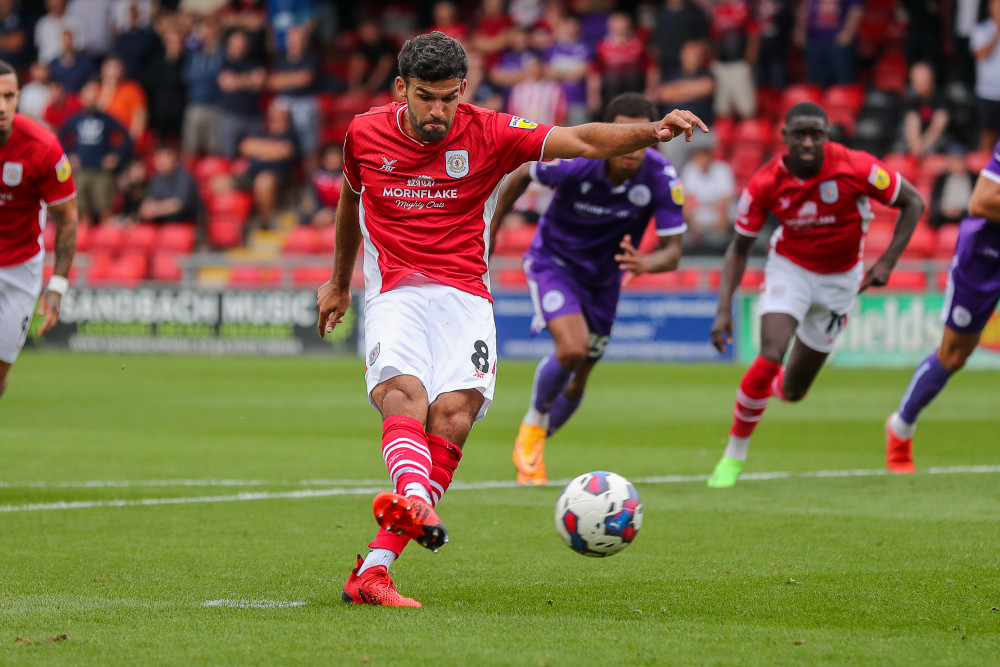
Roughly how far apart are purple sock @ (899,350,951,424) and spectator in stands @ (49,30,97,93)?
19998mm

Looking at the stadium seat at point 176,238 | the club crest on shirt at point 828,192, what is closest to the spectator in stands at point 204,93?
the stadium seat at point 176,238

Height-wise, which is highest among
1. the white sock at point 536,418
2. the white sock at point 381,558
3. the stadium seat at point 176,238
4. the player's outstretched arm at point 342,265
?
the player's outstretched arm at point 342,265

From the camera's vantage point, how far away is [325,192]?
22922 mm

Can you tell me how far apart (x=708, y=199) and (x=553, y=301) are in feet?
38.7

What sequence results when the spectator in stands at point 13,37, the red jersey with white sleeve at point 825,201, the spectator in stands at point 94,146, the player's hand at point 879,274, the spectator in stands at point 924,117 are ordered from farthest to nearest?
the spectator in stands at point 13,37, the spectator in stands at point 94,146, the spectator in stands at point 924,117, the red jersey with white sleeve at point 825,201, the player's hand at point 879,274

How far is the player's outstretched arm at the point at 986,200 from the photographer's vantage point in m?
8.18

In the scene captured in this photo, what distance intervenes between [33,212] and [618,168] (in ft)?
11.8

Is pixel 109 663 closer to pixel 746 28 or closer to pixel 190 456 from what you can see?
pixel 190 456

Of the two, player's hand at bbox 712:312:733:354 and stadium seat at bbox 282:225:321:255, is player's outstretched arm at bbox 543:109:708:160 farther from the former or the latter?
stadium seat at bbox 282:225:321:255

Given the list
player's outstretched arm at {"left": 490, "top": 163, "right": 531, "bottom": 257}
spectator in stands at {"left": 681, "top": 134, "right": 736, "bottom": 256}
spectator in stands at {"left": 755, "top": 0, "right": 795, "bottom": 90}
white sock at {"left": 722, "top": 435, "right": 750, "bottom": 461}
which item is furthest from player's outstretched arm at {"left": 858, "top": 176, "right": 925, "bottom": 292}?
spectator in stands at {"left": 755, "top": 0, "right": 795, "bottom": 90}

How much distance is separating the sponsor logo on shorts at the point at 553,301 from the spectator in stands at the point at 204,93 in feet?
54.4

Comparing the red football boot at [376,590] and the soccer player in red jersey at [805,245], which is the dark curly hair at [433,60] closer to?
the red football boot at [376,590]

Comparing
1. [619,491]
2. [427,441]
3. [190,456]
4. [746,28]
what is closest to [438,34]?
[427,441]

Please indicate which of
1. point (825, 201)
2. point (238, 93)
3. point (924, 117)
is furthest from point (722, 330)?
point (238, 93)
